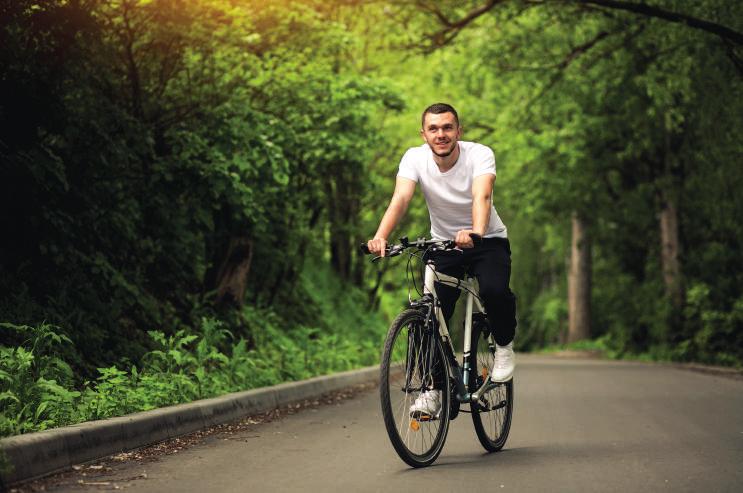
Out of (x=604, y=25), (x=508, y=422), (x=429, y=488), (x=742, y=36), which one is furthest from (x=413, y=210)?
(x=429, y=488)

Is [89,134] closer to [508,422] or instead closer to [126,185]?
[126,185]

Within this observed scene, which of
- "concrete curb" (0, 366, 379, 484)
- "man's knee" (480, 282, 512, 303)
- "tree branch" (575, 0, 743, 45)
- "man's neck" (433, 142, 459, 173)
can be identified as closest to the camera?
"concrete curb" (0, 366, 379, 484)

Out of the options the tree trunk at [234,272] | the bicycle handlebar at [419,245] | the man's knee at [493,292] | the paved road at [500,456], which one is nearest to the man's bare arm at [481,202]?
the bicycle handlebar at [419,245]

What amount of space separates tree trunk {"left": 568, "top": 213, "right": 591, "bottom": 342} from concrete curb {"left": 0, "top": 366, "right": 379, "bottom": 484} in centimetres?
2568

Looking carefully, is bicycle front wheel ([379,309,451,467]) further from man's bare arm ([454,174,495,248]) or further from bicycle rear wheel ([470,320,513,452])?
man's bare arm ([454,174,495,248])

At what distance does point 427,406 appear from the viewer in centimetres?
678

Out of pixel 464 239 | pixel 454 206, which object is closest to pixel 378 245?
pixel 464 239

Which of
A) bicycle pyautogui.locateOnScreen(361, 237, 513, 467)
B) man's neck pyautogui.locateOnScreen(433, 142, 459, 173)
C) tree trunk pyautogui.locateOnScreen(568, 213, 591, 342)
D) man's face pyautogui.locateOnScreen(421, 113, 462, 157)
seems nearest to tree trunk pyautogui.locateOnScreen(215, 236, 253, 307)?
bicycle pyautogui.locateOnScreen(361, 237, 513, 467)

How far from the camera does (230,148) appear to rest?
40.6ft

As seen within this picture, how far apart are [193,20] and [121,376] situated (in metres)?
4.50

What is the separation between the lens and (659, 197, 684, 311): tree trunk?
25844 millimetres

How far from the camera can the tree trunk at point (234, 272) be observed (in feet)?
49.4

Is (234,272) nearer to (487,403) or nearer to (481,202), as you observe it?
(487,403)

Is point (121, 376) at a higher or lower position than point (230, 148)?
lower
